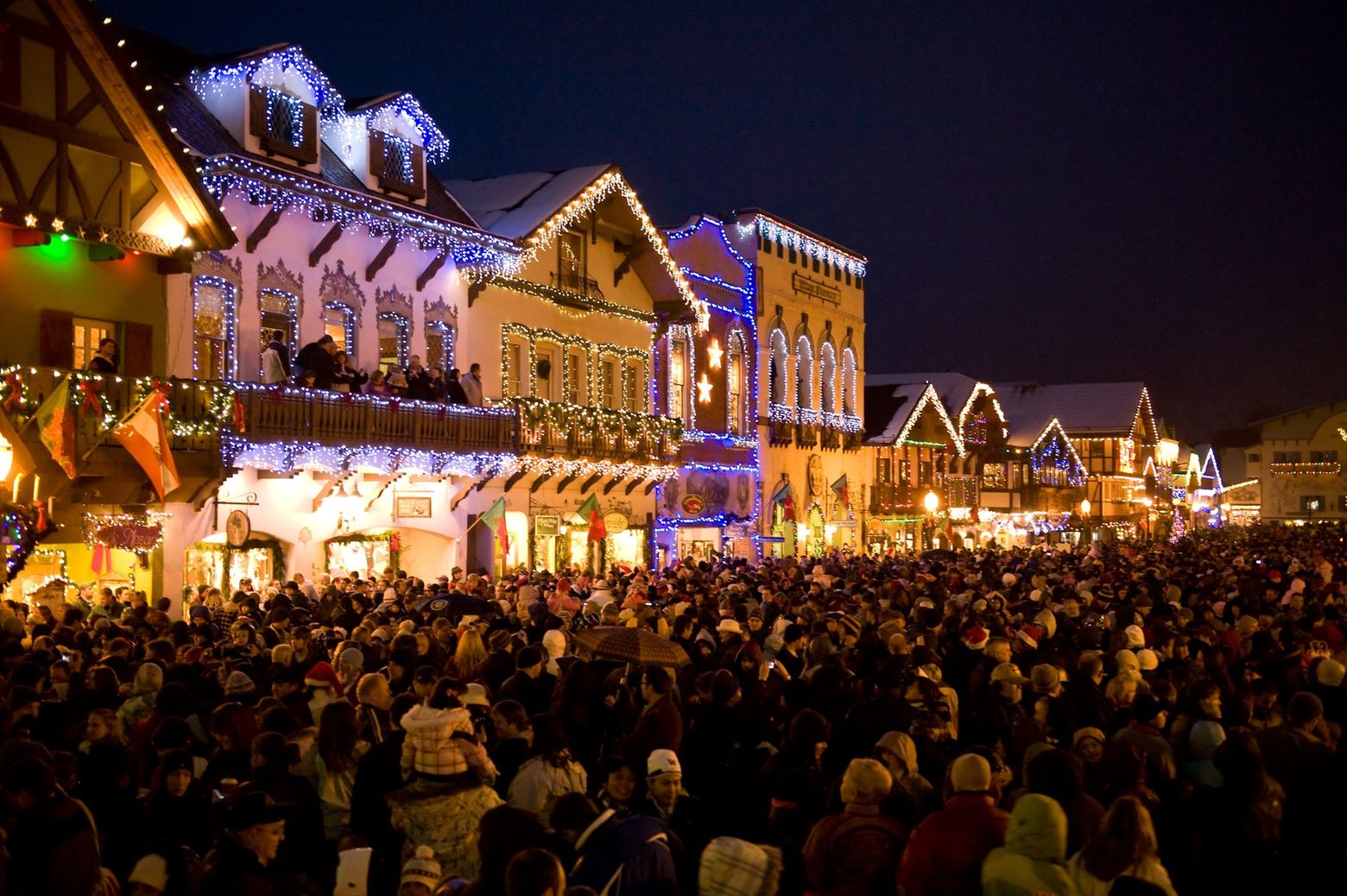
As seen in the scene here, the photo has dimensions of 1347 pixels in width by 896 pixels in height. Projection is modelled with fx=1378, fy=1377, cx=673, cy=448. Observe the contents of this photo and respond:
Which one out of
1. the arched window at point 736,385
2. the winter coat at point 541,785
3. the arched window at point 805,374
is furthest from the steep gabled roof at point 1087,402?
the winter coat at point 541,785

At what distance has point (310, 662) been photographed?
1229 cm

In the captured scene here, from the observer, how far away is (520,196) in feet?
100

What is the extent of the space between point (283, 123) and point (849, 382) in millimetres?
A: 29060

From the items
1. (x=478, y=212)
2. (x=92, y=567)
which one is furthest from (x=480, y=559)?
(x=92, y=567)

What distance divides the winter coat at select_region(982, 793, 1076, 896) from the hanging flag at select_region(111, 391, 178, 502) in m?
15.0

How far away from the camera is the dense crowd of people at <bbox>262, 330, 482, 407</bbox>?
22.3 meters

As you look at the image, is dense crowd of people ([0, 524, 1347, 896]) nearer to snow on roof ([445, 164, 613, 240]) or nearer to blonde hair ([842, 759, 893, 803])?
blonde hair ([842, 759, 893, 803])

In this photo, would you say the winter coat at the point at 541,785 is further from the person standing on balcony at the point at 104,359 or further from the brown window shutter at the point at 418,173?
the brown window shutter at the point at 418,173

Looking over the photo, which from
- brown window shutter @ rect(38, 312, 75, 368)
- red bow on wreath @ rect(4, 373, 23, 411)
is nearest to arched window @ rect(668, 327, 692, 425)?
brown window shutter @ rect(38, 312, 75, 368)

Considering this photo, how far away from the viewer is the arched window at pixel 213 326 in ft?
72.9

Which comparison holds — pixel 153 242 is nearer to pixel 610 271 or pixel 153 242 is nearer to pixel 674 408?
pixel 610 271

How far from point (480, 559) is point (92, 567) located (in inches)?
393

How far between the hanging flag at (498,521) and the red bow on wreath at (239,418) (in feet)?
21.1

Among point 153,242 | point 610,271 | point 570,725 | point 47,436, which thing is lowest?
point 570,725
